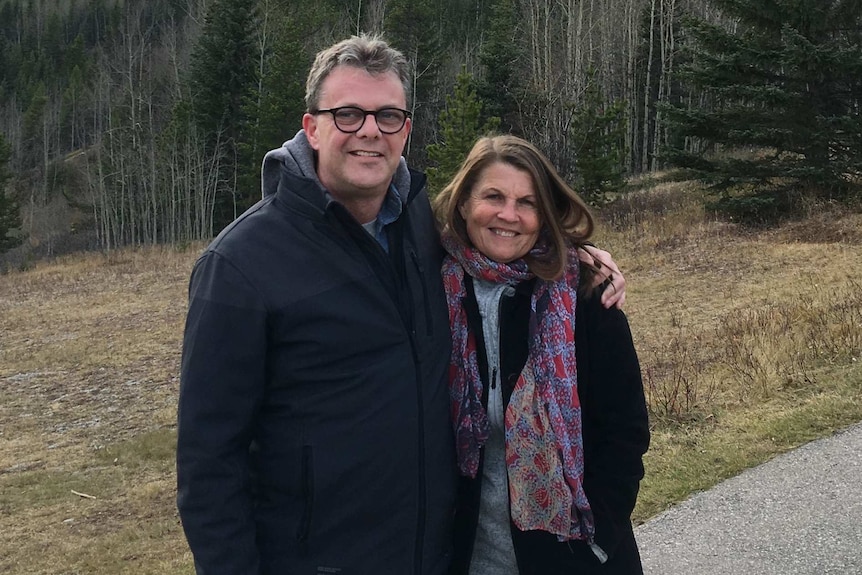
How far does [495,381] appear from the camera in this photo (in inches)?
79.4

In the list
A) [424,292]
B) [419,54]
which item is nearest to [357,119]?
[424,292]

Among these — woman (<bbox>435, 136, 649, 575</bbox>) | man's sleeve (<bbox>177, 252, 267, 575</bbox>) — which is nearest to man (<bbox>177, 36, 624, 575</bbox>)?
man's sleeve (<bbox>177, 252, 267, 575</bbox>)

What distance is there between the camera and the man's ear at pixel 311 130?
193 centimetres

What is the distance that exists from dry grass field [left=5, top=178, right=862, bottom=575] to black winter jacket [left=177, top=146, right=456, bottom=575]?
273cm

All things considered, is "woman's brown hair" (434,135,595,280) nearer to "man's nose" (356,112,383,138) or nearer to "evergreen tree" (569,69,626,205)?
"man's nose" (356,112,383,138)

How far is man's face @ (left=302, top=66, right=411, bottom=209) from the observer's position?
6.12 ft

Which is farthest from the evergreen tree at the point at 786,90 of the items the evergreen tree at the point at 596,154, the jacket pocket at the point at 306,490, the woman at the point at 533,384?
the jacket pocket at the point at 306,490

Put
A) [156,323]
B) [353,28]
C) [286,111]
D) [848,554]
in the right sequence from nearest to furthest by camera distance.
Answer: [848,554] → [156,323] → [286,111] → [353,28]

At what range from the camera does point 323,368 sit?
1.76 metres

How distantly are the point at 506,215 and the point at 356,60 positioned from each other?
1.80 ft

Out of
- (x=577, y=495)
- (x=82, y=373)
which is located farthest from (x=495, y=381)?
(x=82, y=373)

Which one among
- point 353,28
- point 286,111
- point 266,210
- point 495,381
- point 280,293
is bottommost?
point 495,381

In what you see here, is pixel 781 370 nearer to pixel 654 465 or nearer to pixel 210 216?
pixel 654 465

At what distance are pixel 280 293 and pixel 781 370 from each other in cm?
579
